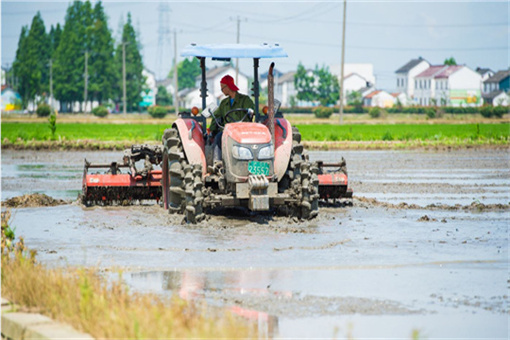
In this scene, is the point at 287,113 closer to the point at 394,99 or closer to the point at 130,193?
the point at 394,99

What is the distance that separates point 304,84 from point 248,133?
443 feet

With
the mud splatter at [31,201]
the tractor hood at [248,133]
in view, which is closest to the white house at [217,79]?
the mud splatter at [31,201]

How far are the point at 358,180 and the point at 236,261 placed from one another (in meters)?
12.9

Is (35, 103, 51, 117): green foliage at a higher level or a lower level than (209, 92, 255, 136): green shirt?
lower

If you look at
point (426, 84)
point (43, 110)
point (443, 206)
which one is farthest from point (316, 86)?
point (443, 206)

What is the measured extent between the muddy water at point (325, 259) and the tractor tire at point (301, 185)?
0.24 meters

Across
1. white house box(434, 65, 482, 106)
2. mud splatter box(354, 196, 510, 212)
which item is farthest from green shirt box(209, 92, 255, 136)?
white house box(434, 65, 482, 106)

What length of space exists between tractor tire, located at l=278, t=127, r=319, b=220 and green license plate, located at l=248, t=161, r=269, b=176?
1.97 ft

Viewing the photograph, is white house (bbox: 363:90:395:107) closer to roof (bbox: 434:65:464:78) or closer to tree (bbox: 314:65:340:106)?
roof (bbox: 434:65:464:78)

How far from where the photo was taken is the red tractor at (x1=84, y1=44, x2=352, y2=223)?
46.8ft

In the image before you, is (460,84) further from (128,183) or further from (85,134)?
(128,183)

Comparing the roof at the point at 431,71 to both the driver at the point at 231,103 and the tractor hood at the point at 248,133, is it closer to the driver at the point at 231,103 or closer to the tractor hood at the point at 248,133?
the driver at the point at 231,103

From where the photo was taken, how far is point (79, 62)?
125 meters

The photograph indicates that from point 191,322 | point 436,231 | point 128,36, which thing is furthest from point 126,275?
point 128,36
